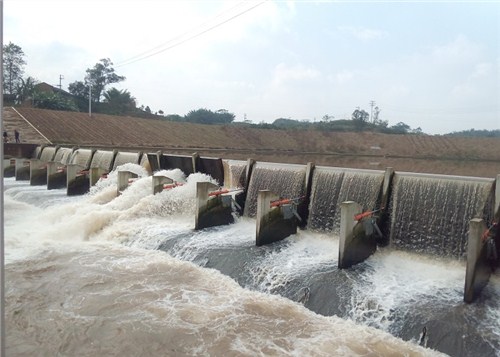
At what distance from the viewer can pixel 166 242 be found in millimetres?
8789

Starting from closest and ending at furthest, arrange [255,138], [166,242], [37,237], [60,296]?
[60,296]
[166,242]
[37,237]
[255,138]

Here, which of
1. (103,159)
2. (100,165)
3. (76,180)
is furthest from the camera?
(103,159)

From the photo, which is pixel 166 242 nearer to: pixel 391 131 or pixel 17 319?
pixel 17 319

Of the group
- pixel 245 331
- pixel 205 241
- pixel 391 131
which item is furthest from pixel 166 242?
pixel 391 131

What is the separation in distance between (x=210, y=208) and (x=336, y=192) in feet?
9.85

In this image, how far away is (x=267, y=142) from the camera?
1941 inches

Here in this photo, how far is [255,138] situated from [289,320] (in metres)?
43.5

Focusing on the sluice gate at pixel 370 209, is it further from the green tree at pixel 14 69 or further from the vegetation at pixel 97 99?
the green tree at pixel 14 69

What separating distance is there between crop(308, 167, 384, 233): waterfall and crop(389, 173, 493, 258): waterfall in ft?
1.49

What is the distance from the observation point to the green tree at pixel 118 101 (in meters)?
51.4

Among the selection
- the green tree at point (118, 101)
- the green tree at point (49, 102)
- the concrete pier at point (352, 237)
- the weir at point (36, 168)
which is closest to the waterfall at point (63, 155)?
the weir at point (36, 168)

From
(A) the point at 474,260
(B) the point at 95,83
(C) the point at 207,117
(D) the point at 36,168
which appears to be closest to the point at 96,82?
(B) the point at 95,83

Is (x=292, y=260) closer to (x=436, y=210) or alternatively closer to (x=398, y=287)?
(x=398, y=287)

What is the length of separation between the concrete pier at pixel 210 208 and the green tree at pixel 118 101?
44.2 meters
